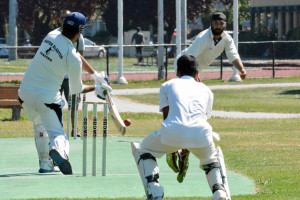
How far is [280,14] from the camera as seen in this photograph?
59.9 metres

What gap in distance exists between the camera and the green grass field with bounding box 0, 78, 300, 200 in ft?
34.9

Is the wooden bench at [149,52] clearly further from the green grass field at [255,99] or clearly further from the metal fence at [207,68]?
the green grass field at [255,99]

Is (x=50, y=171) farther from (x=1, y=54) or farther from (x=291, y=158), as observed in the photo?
(x=1, y=54)

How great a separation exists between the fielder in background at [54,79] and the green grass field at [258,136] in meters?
2.29

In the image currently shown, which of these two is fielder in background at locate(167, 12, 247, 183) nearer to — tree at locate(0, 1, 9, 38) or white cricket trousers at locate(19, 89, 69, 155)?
white cricket trousers at locate(19, 89, 69, 155)

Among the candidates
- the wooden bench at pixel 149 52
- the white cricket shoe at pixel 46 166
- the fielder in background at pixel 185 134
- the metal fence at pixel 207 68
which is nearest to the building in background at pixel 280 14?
the metal fence at pixel 207 68

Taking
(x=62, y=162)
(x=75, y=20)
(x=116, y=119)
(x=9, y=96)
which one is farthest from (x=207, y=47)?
(x=9, y=96)

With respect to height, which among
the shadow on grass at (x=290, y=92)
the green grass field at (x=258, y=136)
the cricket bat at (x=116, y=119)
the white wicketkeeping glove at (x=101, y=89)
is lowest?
the shadow on grass at (x=290, y=92)

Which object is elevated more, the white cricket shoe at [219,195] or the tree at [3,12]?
the tree at [3,12]

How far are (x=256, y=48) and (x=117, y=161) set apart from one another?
2817 cm

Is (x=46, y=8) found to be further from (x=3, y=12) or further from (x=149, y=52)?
(x=149, y=52)

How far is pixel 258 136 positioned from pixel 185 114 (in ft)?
26.1

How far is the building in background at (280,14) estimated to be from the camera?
191 feet

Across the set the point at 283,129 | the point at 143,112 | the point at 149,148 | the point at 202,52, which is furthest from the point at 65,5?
the point at 149,148
